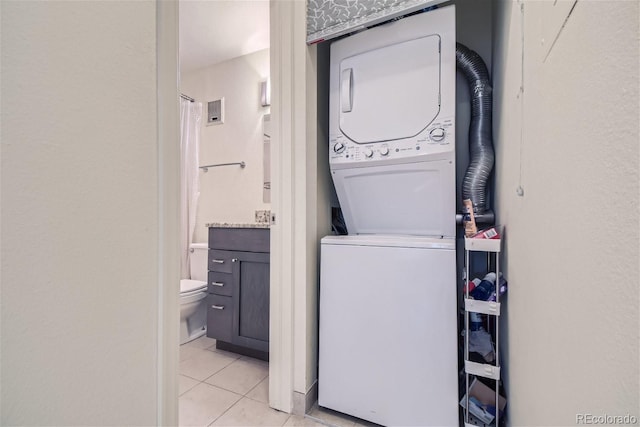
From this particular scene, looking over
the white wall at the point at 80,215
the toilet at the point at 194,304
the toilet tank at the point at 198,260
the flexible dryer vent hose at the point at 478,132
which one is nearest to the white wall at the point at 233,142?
the toilet tank at the point at 198,260

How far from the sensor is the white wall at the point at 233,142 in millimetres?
2639

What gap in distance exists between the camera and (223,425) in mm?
1276

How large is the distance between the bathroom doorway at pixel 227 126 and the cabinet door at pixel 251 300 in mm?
156

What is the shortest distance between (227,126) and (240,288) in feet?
5.73

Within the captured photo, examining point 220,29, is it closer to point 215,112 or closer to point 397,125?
point 215,112

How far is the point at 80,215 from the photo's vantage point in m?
0.47

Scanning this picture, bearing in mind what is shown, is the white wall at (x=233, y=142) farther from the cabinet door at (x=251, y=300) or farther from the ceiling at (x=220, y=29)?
the cabinet door at (x=251, y=300)

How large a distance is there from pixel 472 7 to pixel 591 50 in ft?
5.29

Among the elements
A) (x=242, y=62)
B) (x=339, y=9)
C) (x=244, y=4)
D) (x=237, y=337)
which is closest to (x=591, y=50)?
(x=339, y=9)

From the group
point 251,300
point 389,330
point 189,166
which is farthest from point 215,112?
point 389,330

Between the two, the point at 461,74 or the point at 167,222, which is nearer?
the point at 167,222

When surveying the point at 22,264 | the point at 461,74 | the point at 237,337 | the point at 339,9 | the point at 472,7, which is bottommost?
the point at 237,337

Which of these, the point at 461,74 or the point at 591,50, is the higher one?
the point at 461,74

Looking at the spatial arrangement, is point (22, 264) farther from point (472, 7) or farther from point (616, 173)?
point (472, 7)
